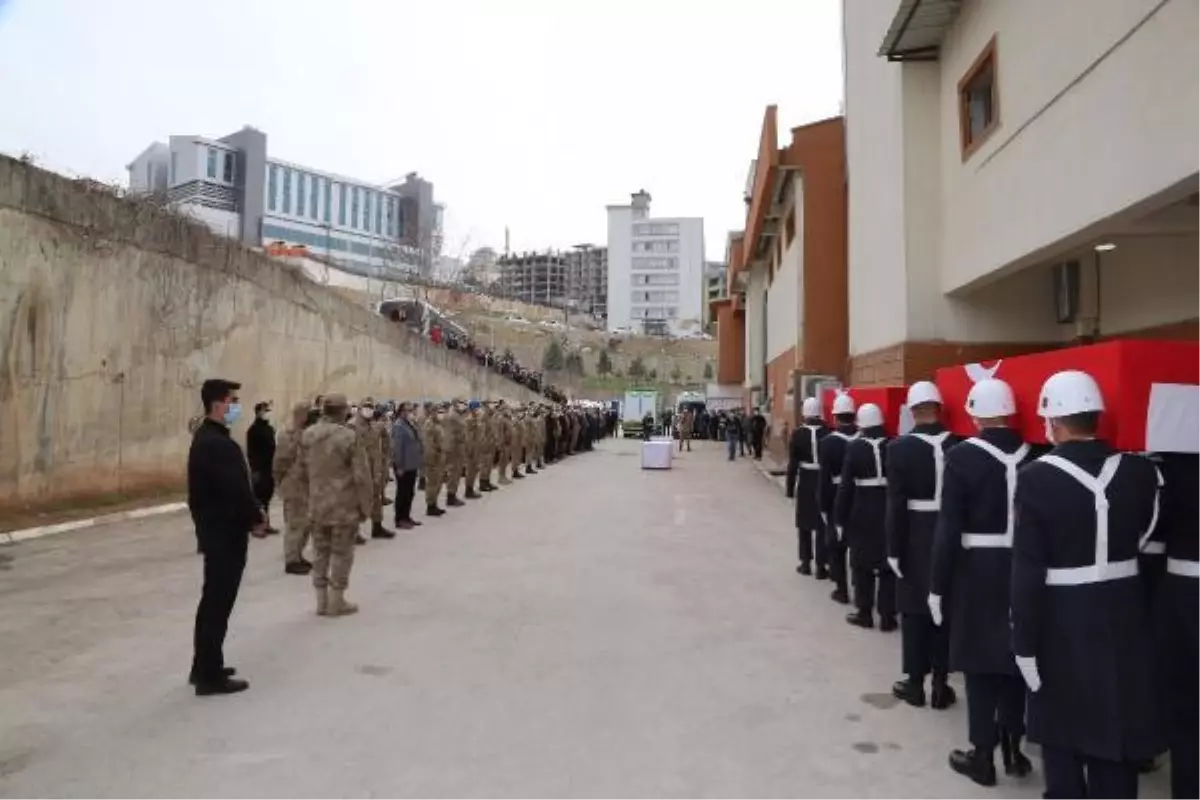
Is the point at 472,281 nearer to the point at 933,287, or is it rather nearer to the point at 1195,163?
the point at 933,287

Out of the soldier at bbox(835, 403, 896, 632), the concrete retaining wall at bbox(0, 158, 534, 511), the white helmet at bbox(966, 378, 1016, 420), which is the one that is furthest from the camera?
the concrete retaining wall at bbox(0, 158, 534, 511)

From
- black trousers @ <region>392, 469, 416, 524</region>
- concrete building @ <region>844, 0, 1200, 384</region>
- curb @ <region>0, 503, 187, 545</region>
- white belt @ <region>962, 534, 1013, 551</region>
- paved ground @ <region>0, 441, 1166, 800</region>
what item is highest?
concrete building @ <region>844, 0, 1200, 384</region>

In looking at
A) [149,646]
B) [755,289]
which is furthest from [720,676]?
[755,289]

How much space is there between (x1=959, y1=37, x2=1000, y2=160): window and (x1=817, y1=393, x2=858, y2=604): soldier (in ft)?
13.1

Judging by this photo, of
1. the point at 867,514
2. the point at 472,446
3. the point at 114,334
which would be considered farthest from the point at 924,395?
the point at 114,334

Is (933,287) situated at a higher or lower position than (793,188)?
lower

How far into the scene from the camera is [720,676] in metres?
5.49

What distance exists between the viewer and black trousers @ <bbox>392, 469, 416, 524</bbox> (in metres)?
12.2

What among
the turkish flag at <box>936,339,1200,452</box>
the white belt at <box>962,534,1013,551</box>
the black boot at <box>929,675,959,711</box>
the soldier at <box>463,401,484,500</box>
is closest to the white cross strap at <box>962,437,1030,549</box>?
the white belt at <box>962,534,1013,551</box>

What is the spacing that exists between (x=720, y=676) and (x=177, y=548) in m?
7.61

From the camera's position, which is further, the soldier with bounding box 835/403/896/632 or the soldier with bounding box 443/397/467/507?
the soldier with bounding box 443/397/467/507

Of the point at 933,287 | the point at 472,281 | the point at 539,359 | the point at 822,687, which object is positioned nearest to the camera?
the point at 822,687

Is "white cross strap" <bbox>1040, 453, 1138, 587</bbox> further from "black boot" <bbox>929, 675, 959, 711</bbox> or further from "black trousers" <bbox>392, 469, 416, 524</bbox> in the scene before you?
"black trousers" <bbox>392, 469, 416, 524</bbox>

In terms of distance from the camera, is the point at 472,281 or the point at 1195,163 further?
the point at 472,281
